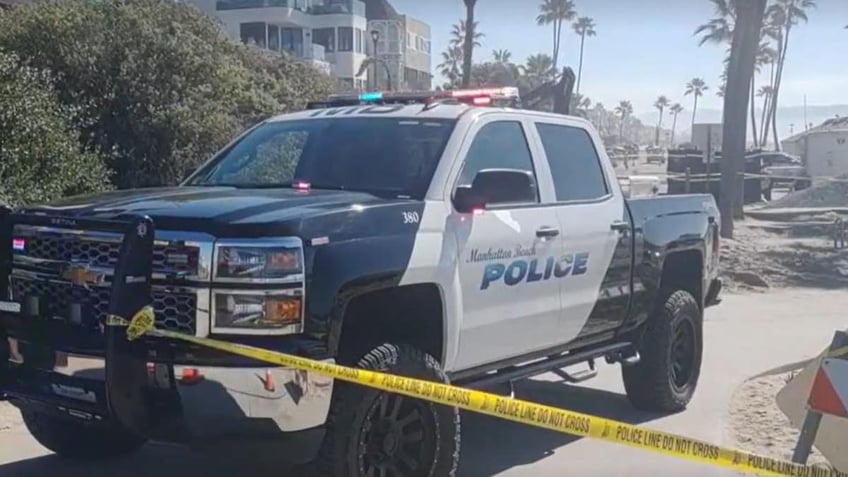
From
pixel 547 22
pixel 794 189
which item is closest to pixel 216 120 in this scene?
pixel 794 189

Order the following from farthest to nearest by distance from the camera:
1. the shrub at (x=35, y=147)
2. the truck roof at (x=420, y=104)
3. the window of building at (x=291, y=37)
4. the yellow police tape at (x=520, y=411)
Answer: the window of building at (x=291, y=37) < the shrub at (x=35, y=147) < the truck roof at (x=420, y=104) < the yellow police tape at (x=520, y=411)

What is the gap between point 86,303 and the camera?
495 cm

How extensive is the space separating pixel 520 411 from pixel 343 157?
6.40 feet

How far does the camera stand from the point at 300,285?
4719mm

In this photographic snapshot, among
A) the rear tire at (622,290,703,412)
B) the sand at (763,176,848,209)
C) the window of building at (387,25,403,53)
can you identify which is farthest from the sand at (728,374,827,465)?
the window of building at (387,25,403,53)

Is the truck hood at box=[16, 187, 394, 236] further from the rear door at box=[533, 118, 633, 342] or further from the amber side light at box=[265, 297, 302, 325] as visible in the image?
the rear door at box=[533, 118, 633, 342]

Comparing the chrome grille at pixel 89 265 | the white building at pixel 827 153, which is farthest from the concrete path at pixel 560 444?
the white building at pixel 827 153

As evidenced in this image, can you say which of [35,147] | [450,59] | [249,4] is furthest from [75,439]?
[450,59]

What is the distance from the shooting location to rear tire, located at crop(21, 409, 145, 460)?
6125mm

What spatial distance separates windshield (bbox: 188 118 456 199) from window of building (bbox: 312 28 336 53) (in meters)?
52.5

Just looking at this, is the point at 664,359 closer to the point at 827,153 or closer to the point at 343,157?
the point at 343,157

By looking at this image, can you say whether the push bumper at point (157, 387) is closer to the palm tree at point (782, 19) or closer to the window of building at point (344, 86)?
the window of building at point (344, 86)

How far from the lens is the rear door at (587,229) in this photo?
6691mm

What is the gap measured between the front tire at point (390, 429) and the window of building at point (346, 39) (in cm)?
5401
